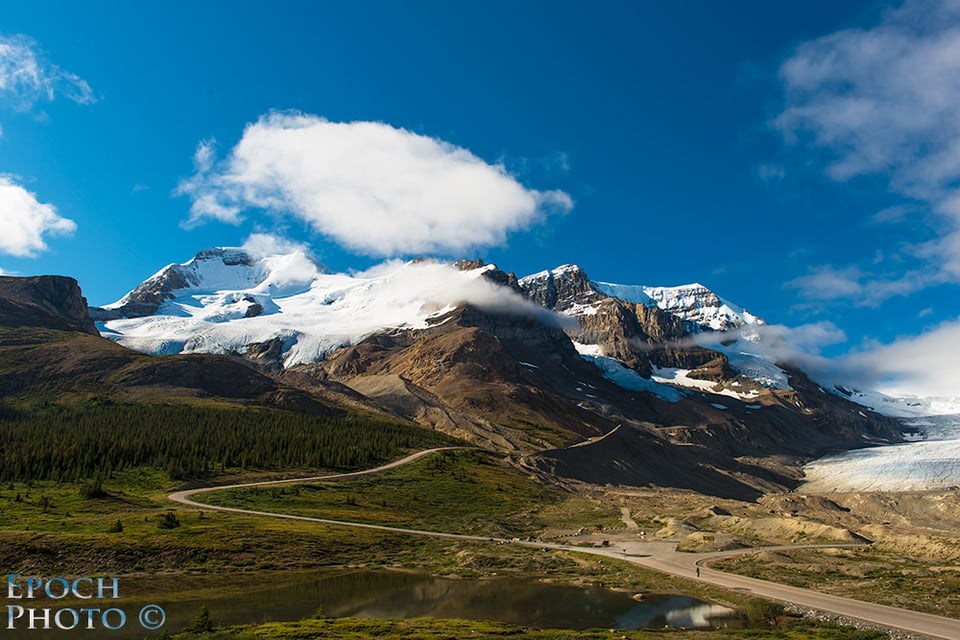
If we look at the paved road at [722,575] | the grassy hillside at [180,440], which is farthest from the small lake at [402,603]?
the grassy hillside at [180,440]

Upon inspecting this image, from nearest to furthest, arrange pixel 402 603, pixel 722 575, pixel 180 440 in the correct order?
1. pixel 402 603
2. pixel 722 575
3. pixel 180 440

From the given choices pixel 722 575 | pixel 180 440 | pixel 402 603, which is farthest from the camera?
pixel 180 440

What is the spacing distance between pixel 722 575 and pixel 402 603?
81.7ft

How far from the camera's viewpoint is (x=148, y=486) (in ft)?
279

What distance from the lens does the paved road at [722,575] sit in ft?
109

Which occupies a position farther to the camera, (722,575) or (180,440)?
(180,440)

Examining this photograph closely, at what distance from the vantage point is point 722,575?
4828 centimetres

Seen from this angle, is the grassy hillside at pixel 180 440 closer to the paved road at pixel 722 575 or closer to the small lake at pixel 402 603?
the paved road at pixel 722 575

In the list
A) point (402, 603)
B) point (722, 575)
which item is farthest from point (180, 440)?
point (722, 575)

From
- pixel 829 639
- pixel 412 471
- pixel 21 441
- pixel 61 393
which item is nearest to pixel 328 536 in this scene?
pixel 829 639

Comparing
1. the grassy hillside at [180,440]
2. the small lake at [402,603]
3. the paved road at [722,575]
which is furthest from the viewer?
the grassy hillside at [180,440]

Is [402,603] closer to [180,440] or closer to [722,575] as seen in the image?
[722,575]

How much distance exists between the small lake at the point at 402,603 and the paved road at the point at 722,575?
5.37m

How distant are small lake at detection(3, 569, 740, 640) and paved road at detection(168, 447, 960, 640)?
17.6 ft
